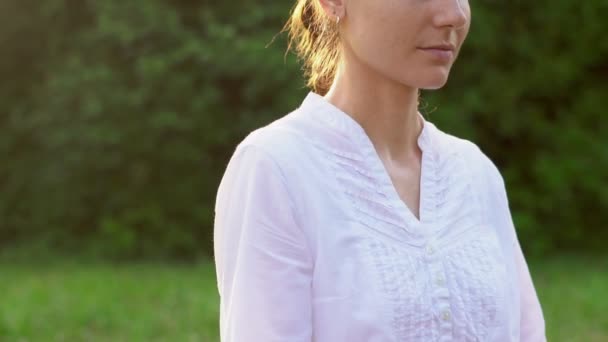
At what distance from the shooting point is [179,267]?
9.39m

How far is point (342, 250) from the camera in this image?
53.6 inches

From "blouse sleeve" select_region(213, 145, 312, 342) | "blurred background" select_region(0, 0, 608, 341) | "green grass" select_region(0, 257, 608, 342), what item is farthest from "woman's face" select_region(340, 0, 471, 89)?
"blurred background" select_region(0, 0, 608, 341)

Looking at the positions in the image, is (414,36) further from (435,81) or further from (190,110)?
(190,110)

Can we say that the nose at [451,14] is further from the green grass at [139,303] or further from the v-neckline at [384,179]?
the green grass at [139,303]

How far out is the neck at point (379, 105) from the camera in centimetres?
148

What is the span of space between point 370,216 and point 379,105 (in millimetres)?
161

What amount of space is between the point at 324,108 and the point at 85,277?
7.31 m

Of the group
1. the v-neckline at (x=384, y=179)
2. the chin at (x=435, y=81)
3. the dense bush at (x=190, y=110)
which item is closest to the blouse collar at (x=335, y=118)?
the v-neckline at (x=384, y=179)

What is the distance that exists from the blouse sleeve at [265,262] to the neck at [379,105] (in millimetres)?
169

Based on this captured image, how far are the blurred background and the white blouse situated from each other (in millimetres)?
7700

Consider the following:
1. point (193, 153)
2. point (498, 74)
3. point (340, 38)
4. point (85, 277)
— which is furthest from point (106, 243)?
point (340, 38)

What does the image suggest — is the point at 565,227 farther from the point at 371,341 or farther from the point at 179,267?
the point at 371,341

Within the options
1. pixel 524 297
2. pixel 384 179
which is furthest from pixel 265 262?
pixel 524 297

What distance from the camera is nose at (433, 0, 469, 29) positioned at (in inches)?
55.9
